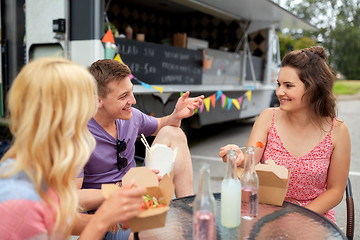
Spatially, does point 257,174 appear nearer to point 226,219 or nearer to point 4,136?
point 226,219

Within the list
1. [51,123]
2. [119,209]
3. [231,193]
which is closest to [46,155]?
[51,123]

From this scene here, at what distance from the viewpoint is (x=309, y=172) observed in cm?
197

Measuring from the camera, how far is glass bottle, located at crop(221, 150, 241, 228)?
132 cm

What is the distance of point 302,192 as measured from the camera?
6.57 feet

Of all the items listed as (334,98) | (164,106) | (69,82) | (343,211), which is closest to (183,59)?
(164,106)

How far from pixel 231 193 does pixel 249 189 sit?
20 centimetres

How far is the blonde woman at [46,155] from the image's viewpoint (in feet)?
3.27

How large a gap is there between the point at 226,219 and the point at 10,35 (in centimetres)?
424

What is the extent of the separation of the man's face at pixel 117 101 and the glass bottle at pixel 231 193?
2.98 feet

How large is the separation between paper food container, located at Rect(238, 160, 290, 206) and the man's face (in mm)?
826

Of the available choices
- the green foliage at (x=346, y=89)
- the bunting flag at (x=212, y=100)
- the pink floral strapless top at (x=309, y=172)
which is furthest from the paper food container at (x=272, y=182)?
the green foliage at (x=346, y=89)

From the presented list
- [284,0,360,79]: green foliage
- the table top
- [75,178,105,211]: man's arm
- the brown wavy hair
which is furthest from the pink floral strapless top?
[284,0,360,79]: green foliage

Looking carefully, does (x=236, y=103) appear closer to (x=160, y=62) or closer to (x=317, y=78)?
(x=160, y=62)

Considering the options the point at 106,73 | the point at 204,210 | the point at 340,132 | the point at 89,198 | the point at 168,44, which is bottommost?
the point at 89,198
